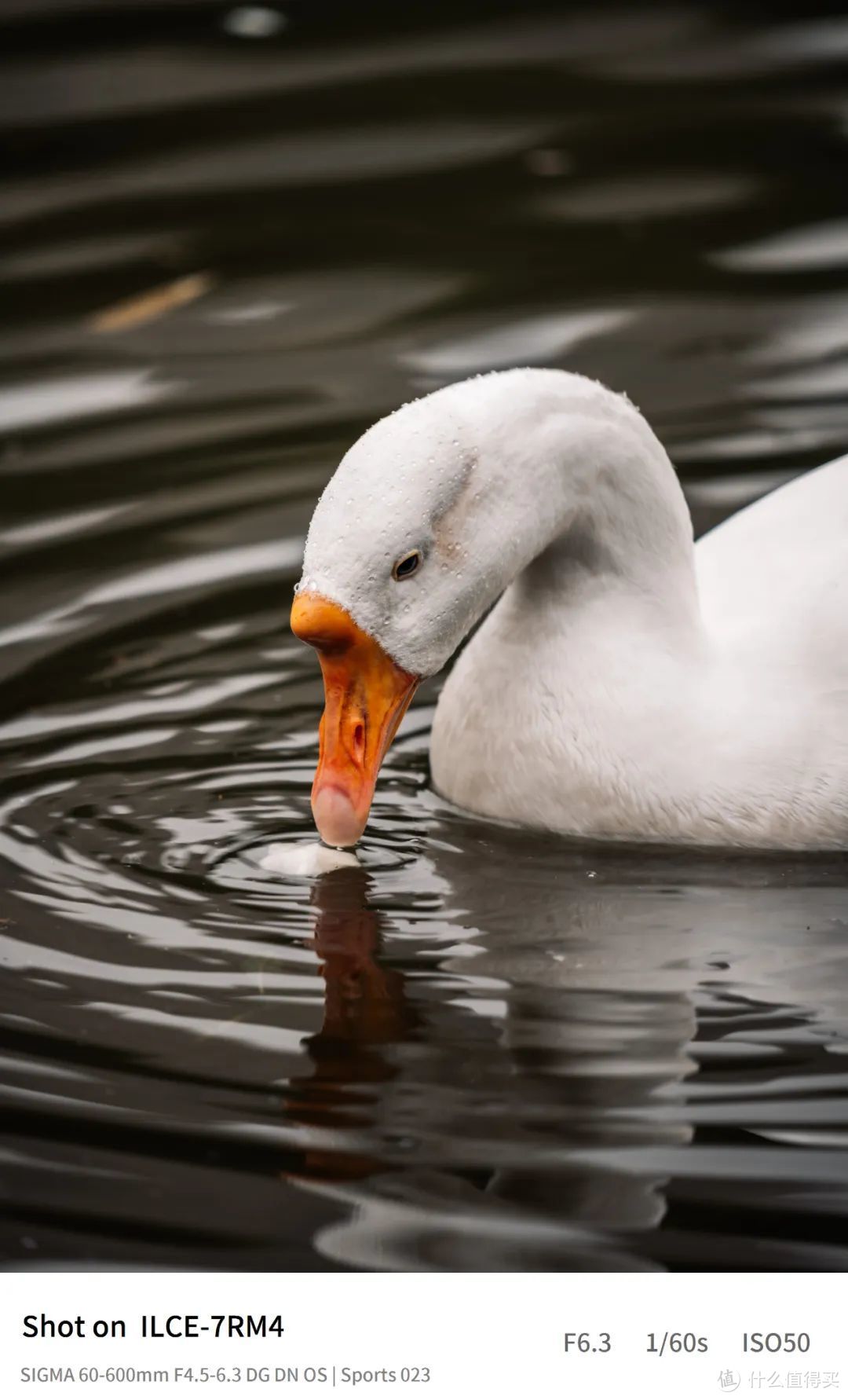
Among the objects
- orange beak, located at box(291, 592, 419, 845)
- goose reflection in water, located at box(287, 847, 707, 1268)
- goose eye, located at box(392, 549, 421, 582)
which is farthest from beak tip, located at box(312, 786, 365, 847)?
goose eye, located at box(392, 549, 421, 582)

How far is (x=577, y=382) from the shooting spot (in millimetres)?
4141

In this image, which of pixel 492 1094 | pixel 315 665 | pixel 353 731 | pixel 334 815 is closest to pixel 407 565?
pixel 353 731

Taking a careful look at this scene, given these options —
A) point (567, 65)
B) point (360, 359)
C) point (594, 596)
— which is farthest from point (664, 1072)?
point (567, 65)

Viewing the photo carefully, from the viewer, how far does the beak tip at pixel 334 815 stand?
3.90m

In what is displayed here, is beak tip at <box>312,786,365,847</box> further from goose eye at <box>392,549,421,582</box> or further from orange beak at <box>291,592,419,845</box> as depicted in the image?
goose eye at <box>392,549,421,582</box>

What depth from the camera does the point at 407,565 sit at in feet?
12.4

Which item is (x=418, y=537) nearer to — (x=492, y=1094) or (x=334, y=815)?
(x=334, y=815)

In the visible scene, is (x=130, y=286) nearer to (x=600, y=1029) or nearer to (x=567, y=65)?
(x=567, y=65)

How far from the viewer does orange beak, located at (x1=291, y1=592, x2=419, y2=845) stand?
12.6ft

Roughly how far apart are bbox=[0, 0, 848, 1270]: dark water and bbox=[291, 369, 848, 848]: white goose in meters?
0.12

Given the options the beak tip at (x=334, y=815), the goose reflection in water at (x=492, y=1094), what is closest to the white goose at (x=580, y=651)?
the beak tip at (x=334, y=815)

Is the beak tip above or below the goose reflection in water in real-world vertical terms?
above

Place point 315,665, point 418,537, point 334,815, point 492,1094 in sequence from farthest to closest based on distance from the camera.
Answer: point 315,665, point 334,815, point 418,537, point 492,1094

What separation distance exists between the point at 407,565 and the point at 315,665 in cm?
148
